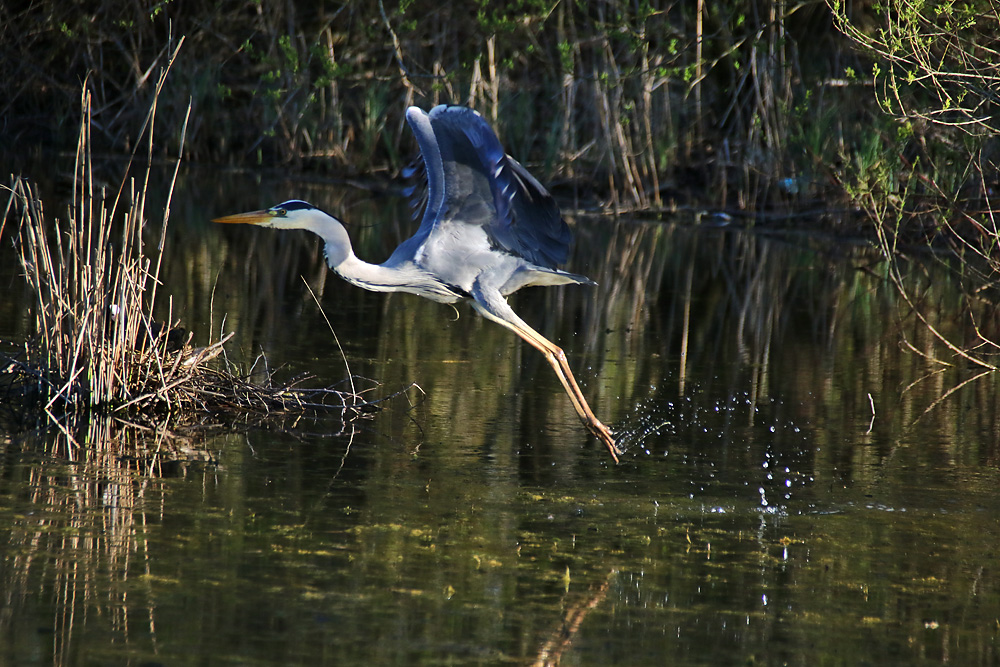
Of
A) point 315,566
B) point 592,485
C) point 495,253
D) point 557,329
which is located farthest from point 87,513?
point 557,329

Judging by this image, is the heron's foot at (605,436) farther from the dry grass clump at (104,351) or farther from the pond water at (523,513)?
the dry grass clump at (104,351)

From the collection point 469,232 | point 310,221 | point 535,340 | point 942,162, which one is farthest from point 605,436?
point 942,162

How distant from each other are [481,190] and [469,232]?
0.33 m

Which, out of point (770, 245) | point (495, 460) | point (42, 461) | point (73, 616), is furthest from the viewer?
point (770, 245)

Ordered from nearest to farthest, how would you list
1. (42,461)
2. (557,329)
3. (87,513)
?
1. (87,513)
2. (42,461)
3. (557,329)

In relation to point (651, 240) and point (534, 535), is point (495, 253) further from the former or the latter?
point (651, 240)

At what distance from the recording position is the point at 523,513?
17.2 feet

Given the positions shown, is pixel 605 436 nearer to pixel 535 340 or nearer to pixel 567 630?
pixel 535 340

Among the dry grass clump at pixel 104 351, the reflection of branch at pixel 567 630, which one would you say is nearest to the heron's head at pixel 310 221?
the dry grass clump at pixel 104 351

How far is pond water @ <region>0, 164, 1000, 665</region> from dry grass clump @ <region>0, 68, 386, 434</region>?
226mm

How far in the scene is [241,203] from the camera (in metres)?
15.2

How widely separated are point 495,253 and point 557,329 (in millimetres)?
2734

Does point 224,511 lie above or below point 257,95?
below

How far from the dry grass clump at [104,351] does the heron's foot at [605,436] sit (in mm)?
1134
